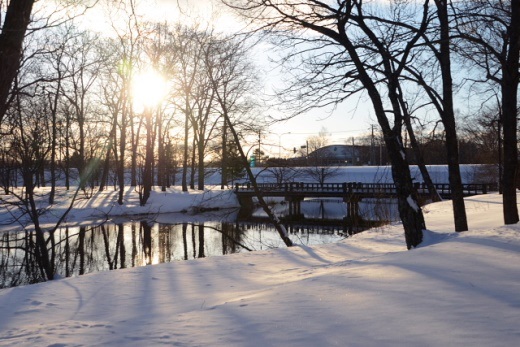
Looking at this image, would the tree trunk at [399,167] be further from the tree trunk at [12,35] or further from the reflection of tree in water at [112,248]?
the tree trunk at [12,35]

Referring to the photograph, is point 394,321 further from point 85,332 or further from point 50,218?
point 50,218

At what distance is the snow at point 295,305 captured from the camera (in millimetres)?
3970

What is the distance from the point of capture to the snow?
13.0 feet

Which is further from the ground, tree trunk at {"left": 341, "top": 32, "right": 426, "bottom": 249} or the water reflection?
tree trunk at {"left": 341, "top": 32, "right": 426, "bottom": 249}

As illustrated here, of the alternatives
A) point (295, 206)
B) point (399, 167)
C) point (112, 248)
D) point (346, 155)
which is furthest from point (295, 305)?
point (346, 155)

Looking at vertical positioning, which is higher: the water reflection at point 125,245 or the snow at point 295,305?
the snow at point 295,305

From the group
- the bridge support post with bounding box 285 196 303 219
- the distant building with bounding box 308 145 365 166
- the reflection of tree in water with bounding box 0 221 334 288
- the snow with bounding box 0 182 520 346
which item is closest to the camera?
the snow with bounding box 0 182 520 346

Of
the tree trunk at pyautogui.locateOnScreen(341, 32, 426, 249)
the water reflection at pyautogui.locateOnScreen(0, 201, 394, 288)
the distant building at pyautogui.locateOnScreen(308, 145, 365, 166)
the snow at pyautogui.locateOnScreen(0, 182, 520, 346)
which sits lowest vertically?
→ the water reflection at pyautogui.locateOnScreen(0, 201, 394, 288)

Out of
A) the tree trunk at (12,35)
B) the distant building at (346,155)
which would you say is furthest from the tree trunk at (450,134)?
the distant building at (346,155)

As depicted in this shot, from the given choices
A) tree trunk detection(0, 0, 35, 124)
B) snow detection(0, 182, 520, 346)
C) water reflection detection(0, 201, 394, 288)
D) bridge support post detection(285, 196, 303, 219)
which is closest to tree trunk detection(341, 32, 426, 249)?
snow detection(0, 182, 520, 346)

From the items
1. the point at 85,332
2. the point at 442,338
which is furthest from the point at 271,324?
the point at 85,332

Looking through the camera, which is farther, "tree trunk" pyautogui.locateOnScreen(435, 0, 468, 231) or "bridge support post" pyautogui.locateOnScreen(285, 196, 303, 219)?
"bridge support post" pyautogui.locateOnScreen(285, 196, 303, 219)

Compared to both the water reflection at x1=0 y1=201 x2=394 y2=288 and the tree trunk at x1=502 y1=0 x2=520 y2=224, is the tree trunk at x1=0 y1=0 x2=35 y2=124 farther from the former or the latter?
the tree trunk at x1=502 y1=0 x2=520 y2=224

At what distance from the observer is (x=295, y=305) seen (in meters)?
5.02
